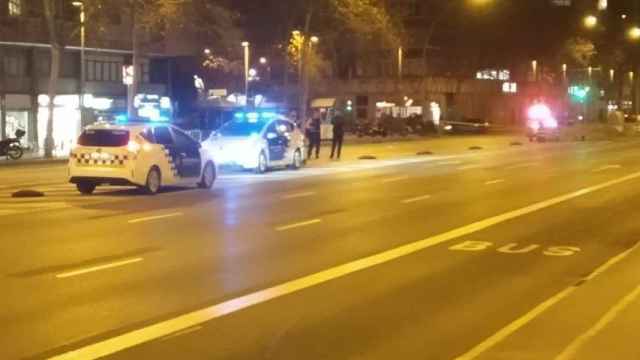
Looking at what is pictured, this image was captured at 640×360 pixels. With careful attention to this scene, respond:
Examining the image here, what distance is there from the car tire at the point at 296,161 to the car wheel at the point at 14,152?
14365 millimetres

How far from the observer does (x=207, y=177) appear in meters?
26.8

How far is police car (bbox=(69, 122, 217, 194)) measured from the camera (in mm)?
24000

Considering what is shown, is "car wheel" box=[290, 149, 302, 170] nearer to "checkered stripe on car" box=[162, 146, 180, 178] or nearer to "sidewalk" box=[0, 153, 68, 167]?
"checkered stripe on car" box=[162, 146, 180, 178]

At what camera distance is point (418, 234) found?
54.9ft

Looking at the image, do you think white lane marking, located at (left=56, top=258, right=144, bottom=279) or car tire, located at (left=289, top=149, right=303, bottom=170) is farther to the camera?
car tire, located at (left=289, top=149, right=303, bottom=170)

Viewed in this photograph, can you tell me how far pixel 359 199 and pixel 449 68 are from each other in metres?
75.4

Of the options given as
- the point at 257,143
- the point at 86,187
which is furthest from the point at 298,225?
the point at 257,143

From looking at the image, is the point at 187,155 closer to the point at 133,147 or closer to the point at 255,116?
the point at 133,147

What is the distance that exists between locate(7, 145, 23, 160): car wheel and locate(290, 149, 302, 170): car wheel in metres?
14.4

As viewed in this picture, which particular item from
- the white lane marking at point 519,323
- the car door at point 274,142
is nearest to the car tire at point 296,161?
the car door at point 274,142

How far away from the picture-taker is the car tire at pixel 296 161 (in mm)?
35875

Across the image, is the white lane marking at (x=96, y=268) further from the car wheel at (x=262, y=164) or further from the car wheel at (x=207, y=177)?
the car wheel at (x=262, y=164)

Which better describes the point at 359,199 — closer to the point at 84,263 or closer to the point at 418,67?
the point at 84,263

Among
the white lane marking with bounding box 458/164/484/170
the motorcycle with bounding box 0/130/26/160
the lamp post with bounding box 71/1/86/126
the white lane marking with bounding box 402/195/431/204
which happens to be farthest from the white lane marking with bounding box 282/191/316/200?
the lamp post with bounding box 71/1/86/126
